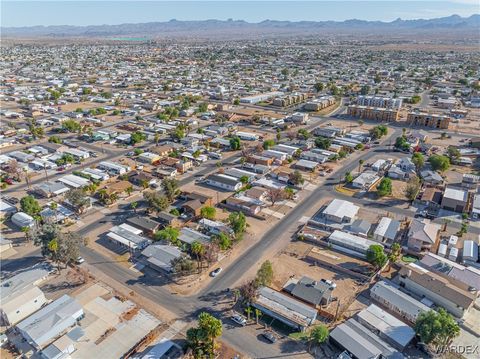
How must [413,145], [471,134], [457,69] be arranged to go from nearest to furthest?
[413,145]
[471,134]
[457,69]

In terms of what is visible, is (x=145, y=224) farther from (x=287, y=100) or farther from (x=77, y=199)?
(x=287, y=100)

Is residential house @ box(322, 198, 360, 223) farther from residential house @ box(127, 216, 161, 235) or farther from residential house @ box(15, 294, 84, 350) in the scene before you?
residential house @ box(15, 294, 84, 350)

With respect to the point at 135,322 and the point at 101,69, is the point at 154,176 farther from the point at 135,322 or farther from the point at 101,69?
the point at 101,69

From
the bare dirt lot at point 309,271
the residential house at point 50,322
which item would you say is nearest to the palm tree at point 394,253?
the bare dirt lot at point 309,271

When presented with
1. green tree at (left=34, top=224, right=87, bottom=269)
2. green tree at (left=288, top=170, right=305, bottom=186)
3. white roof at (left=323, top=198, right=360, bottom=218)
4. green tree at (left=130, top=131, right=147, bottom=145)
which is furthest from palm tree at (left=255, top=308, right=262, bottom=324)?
green tree at (left=130, top=131, right=147, bottom=145)

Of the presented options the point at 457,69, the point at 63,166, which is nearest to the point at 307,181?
the point at 63,166

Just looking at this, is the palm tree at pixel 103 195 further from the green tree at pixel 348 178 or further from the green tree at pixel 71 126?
the green tree at pixel 348 178
